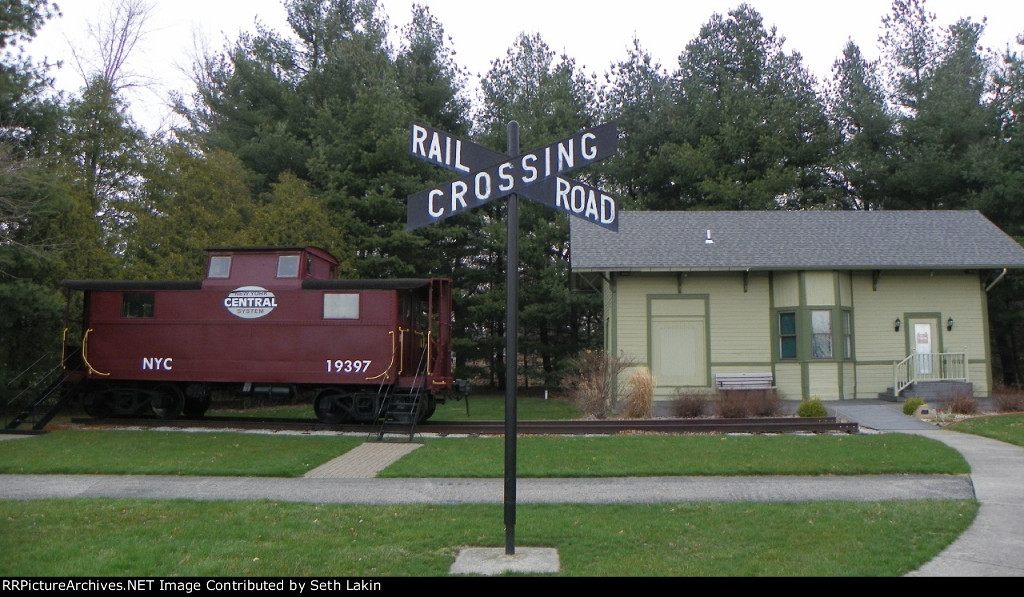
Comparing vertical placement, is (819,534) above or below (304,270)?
below

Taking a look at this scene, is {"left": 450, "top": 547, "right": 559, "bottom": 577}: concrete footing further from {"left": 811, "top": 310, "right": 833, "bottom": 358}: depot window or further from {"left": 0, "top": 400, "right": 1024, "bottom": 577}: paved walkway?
{"left": 811, "top": 310, "right": 833, "bottom": 358}: depot window

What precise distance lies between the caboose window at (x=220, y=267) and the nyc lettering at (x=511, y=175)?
12.1 m

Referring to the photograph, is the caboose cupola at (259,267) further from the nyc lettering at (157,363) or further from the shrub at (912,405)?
the shrub at (912,405)

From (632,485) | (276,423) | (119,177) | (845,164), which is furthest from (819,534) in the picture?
(845,164)

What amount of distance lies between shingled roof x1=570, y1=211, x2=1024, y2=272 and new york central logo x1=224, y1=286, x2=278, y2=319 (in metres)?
8.50

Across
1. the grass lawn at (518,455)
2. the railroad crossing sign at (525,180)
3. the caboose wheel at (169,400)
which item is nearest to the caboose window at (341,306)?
the grass lawn at (518,455)

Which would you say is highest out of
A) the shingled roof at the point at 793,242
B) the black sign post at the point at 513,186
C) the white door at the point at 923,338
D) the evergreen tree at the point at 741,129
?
the evergreen tree at the point at 741,129

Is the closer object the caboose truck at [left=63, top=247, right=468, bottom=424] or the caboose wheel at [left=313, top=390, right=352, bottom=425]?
the caboose truck at [left=63, top=247, right=468, bottom=424]

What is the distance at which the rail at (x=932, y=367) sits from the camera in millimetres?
21500

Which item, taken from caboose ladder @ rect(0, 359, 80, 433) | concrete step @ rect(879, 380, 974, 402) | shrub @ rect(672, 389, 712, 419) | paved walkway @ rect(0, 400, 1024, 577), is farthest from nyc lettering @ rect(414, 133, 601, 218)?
concrete step @ rect(879, 380, 974, 402)

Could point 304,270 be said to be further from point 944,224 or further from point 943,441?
point 944,224

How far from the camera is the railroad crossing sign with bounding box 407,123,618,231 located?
6359 millimetres

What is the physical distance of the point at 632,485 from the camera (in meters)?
9.73

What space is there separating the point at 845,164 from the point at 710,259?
15256 millimetres
